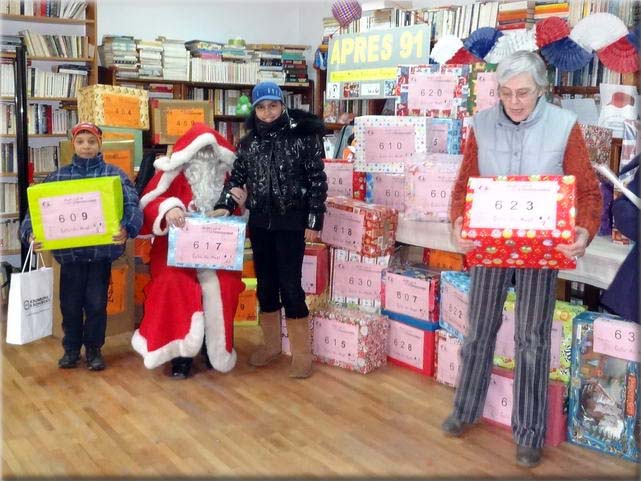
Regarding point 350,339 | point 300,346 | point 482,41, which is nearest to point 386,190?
point 350,339

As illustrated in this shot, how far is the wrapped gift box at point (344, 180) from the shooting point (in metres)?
3.53

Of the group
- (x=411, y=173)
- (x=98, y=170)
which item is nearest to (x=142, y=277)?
(x=98, y=170)

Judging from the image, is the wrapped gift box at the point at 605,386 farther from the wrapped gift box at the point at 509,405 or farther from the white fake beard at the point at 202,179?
the white fake beard at the point at 202,179

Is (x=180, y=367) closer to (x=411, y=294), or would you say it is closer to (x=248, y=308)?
(x=248, y=308)

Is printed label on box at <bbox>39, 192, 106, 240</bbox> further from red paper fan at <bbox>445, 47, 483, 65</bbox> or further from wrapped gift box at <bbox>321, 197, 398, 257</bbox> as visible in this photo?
red paper fan at <bbox>445, 47, 483, 65</bbox>

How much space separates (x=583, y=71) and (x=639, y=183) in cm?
244

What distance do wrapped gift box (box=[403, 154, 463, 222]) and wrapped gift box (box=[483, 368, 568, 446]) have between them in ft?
2.49

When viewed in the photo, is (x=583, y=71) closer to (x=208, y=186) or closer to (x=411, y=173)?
(x=411, y=173)

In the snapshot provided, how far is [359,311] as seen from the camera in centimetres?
345

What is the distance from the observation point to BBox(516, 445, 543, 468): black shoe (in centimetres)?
237

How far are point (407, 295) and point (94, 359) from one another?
1.51m

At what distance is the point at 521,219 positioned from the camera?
2131mm

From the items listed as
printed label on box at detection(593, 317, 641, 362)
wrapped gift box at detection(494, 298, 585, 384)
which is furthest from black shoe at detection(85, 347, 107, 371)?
printed label on box at detection(593, 317, 641, 362)

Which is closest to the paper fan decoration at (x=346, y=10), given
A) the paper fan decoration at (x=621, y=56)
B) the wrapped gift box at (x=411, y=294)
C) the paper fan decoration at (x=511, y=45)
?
the paper fan decoration at (x=511, y=45)
